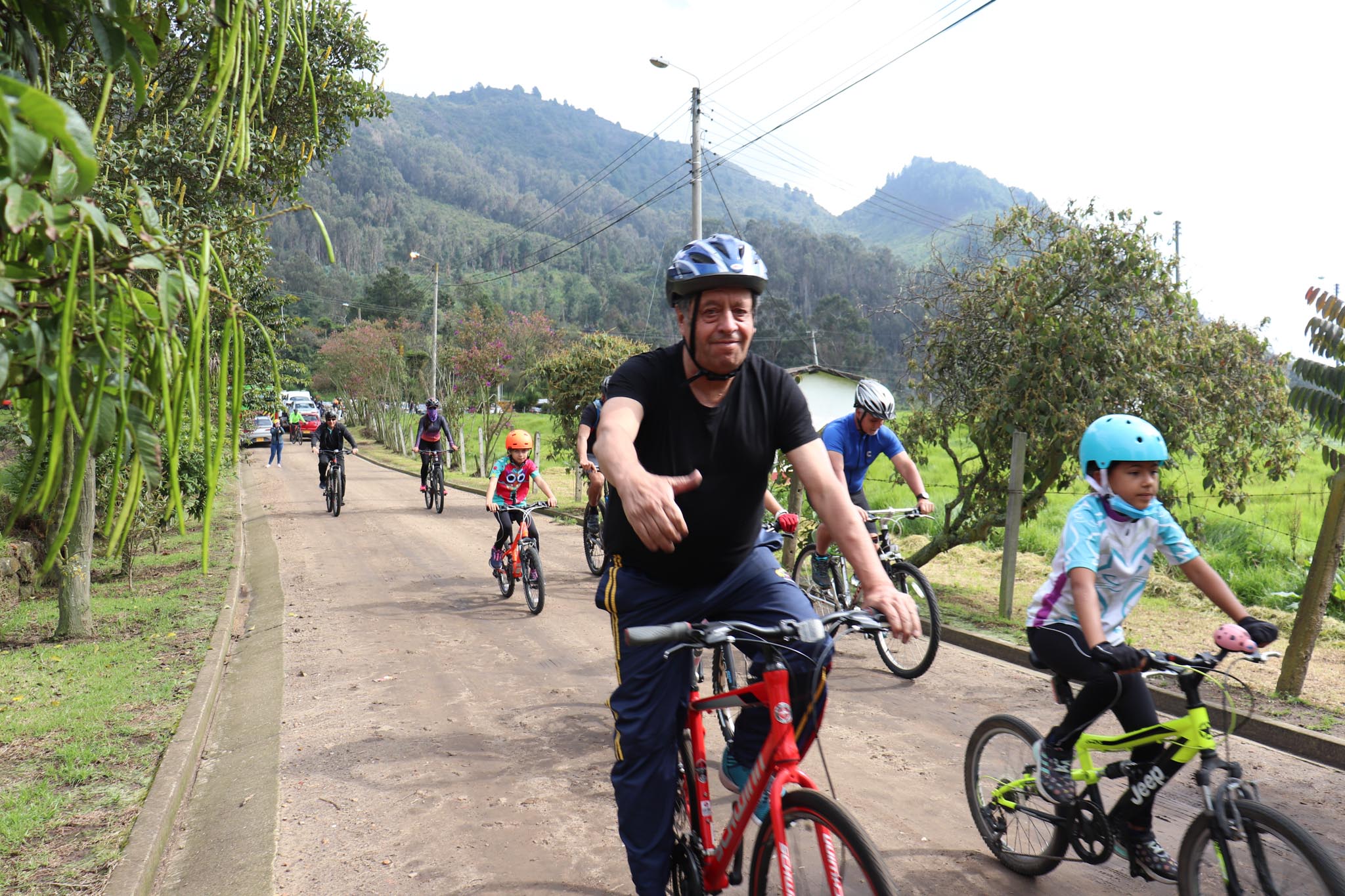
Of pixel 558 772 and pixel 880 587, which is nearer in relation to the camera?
pixel 880 587

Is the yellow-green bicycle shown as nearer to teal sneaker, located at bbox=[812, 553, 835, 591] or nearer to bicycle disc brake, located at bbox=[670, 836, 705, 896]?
bicycle disc brake, located at bbox=[670, 836, 705, 896]

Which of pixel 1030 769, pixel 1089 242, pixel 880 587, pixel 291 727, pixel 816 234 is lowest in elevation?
pixel 291 727

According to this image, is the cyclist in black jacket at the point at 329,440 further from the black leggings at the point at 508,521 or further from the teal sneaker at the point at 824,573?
the teal sneaker at the point at 824,573

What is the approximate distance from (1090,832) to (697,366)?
→ 2252 millimetres

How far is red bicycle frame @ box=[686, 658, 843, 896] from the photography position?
2406 millimetres


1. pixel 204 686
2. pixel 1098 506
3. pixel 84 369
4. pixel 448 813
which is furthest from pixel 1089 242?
pixel 84 369

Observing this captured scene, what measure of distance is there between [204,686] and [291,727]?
1.02 meters

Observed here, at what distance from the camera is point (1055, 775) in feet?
Result: 11.3

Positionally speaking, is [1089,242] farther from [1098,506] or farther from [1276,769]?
[1098,506]

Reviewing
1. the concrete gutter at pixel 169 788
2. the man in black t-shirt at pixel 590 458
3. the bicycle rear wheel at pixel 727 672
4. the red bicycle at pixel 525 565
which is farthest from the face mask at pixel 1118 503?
the red bicycle at pixel 525 565

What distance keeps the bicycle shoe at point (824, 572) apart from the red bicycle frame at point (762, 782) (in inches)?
186

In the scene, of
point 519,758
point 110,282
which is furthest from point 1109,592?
point 110,282

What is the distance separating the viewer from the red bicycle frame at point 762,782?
7.89 ft

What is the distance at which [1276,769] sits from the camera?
5027 mm
